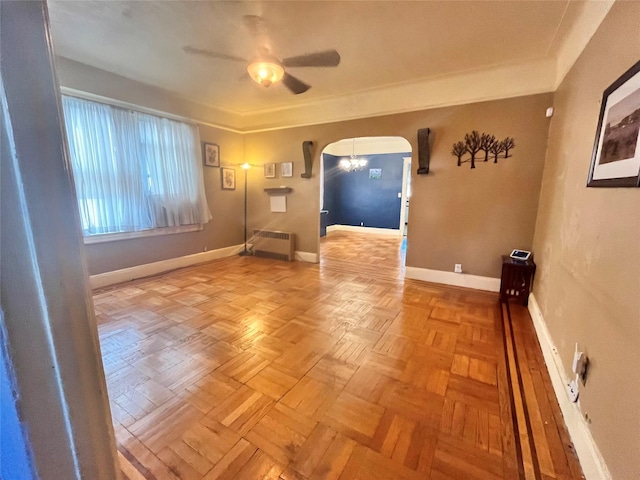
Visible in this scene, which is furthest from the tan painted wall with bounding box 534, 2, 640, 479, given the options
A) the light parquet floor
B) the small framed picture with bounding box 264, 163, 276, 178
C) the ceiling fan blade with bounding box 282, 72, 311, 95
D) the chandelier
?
the chandelier

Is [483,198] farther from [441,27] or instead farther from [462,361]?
[462,361]

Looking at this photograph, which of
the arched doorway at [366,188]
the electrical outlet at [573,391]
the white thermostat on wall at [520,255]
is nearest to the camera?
the electrical outlet at [573,391]

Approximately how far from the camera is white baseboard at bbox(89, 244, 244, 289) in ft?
11.4

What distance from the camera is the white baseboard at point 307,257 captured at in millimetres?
4785

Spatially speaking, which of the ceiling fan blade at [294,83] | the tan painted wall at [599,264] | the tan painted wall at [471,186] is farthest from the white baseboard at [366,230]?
the ceiling fan blade at [294,83]

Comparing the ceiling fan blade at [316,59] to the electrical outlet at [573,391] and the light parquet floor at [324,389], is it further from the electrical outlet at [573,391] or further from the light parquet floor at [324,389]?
the electrical outlet at [573,391]

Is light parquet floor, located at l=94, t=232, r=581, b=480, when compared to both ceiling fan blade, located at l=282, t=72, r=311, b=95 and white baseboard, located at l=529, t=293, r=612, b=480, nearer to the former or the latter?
white baseboard, located at l=529, t=293, r=612, b=480

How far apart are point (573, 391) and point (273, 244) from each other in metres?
4.22

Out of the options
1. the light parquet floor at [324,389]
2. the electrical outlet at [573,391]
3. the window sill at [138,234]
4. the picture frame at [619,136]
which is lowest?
the light parquet floor at [324,389]

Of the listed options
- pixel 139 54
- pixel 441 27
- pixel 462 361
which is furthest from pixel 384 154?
pixel 462 361

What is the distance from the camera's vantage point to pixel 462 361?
2.02 metres

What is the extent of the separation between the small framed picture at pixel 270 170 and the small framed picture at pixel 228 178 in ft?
1.93

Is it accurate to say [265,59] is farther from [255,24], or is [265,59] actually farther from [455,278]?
[455,278]

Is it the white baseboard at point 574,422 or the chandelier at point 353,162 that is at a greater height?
the chandelier at point 353,162
